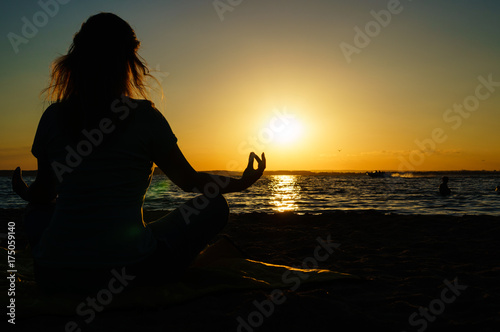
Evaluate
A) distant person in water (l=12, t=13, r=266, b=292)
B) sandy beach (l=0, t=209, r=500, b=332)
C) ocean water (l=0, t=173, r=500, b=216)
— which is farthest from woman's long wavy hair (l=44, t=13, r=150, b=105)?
ocean water (l=0, t=173, r=500, b=216)

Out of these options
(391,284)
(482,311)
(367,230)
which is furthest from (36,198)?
(367,230)

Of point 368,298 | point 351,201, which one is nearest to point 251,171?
point 368,298

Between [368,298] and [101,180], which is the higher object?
[101,180]

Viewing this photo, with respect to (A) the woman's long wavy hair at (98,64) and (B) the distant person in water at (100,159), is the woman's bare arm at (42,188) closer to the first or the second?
(B) the distant person in water at (100,159)

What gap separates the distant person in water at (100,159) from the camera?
1.98 metres

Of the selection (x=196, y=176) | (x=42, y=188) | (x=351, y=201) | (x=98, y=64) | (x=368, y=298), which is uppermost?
(x=98, y=64)

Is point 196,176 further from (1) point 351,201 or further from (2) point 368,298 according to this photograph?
(1) point 351,201

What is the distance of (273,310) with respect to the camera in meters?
2.40

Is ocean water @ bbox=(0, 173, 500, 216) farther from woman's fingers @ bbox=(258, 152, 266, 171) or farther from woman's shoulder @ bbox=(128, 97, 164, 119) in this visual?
woman's shoulder @ bbox=(128, 97, 164, 119)

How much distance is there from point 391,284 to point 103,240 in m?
2.45

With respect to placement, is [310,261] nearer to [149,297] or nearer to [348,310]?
[348,310]

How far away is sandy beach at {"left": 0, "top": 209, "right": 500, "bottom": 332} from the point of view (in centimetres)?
218

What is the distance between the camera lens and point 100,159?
6.48 ft

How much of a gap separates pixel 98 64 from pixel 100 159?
56 centimetres
